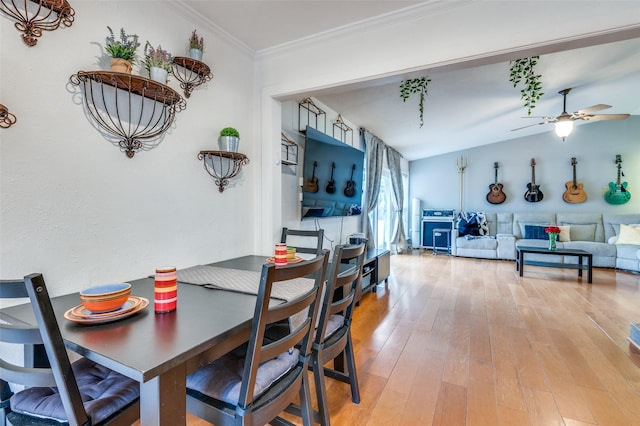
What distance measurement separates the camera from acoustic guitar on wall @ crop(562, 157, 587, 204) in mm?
6285

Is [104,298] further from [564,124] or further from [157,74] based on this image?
[564,124]

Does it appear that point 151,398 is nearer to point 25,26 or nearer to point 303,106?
point 25,26

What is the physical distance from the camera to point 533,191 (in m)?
6.66

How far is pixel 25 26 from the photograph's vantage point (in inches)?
48.3

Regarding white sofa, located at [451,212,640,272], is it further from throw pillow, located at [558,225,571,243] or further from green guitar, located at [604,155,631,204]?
green guitar, located at [604,155,631,204]

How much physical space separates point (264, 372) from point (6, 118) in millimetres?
1449

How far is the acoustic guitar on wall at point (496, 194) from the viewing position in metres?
6.94

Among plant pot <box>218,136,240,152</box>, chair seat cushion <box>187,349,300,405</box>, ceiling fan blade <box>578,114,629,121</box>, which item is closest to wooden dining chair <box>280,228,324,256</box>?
plant pot <box>218,136,240,152</box>

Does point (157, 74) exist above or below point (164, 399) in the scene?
above

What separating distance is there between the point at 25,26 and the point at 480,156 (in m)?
8.03

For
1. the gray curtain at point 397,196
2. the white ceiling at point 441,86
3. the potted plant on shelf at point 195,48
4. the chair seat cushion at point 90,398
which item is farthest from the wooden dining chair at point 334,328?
the gray curtain at point 397,196

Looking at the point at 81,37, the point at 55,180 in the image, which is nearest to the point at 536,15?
the point at 81,37

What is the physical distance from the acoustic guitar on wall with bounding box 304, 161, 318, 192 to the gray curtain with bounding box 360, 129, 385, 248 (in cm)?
191

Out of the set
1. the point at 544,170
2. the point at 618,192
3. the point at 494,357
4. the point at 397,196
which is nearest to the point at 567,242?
the point at 618,192
